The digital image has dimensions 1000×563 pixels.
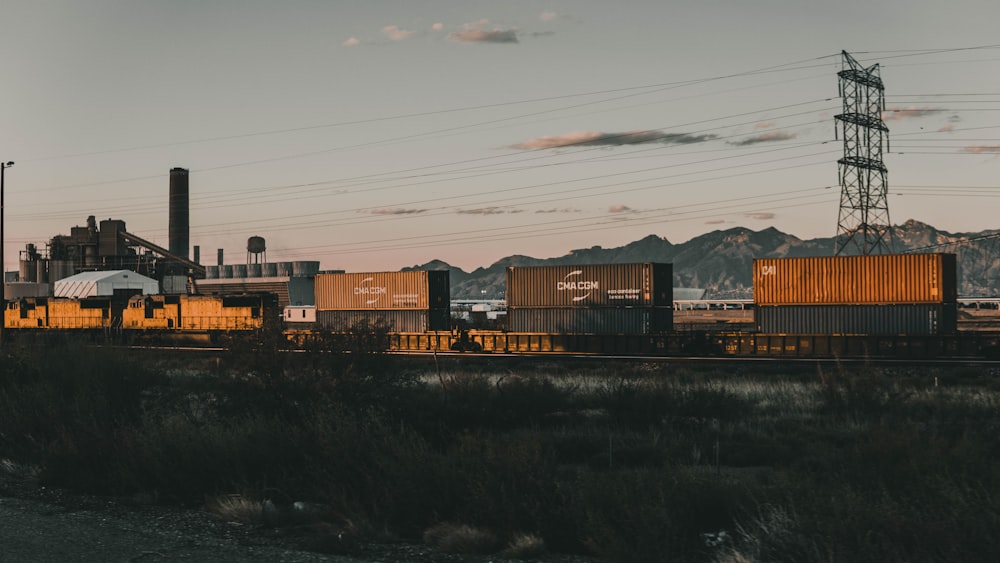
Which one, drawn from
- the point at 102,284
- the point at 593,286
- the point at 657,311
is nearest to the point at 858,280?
the point at 657,311

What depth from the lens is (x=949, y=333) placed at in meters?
39.6

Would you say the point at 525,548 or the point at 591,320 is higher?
the point at 591,320

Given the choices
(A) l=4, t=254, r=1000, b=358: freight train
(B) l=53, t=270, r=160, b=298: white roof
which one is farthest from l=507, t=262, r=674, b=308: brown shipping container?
(B) l=53, t=270, r=160, b=298: white roof

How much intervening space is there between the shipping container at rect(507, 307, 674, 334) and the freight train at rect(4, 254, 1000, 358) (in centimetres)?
5

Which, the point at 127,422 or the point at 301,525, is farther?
the point at 127,422

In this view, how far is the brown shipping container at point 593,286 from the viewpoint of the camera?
4412 centimetres

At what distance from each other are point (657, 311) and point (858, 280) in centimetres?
954

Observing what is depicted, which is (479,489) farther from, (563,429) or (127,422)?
(127,422)

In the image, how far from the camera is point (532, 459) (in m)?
11.9

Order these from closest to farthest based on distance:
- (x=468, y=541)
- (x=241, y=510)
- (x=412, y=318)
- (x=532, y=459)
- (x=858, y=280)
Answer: (x=468, y=541), (x=532, y=459), (x=241, y=510), (x=858, y=280), (x=412, y=318)

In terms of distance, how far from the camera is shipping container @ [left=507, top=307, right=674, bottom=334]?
4425cm

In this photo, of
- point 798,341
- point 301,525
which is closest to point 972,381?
point 798,341

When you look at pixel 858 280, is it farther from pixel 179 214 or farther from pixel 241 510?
pixel 179 214

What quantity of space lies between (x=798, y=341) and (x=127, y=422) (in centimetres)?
3177
